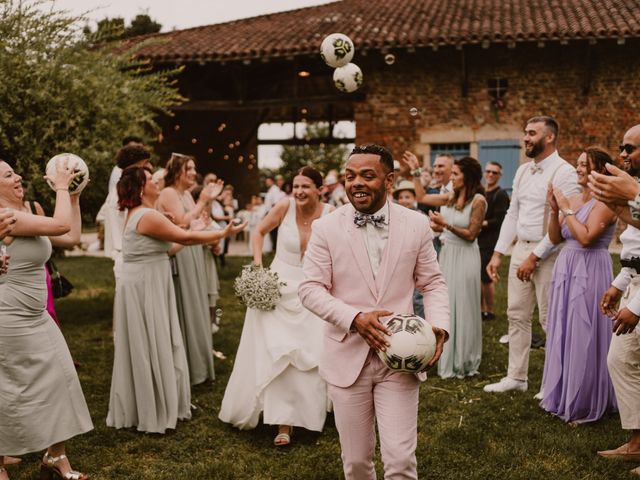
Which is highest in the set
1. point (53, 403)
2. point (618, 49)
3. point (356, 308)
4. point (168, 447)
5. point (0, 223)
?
point (618, 49)

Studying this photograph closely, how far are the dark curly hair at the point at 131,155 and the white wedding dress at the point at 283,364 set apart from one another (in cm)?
143

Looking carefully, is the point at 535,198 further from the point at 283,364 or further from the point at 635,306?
the point at 283,364

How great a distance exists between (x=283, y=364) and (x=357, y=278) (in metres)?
2.02

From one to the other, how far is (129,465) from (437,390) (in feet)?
9.61

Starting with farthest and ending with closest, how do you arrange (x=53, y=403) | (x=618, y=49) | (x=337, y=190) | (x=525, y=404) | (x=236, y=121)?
(x=236, y=121) < (x=337, y=190) < (x=618, y=49) < (x=525, y=404) < (x=53, y=403)

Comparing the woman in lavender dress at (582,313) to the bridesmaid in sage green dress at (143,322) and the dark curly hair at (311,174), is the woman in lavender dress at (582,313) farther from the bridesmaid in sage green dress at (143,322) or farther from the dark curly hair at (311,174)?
the bridesmaid in sage green dress at (143,322)

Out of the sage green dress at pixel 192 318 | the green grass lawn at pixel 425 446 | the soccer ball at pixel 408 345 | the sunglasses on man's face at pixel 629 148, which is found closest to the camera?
the soccer ball at pixel 408 345

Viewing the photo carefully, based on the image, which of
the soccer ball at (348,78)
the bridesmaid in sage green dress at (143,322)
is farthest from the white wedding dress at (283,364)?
the soccer ball at (348,78)

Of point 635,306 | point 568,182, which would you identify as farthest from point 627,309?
point 568,182

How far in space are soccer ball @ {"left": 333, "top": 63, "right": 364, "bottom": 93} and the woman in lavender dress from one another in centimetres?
352

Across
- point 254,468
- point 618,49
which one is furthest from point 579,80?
point 254,468

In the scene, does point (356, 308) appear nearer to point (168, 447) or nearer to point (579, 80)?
point (168, 447)

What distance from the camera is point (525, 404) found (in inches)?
219

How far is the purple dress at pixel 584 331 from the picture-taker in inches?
199
